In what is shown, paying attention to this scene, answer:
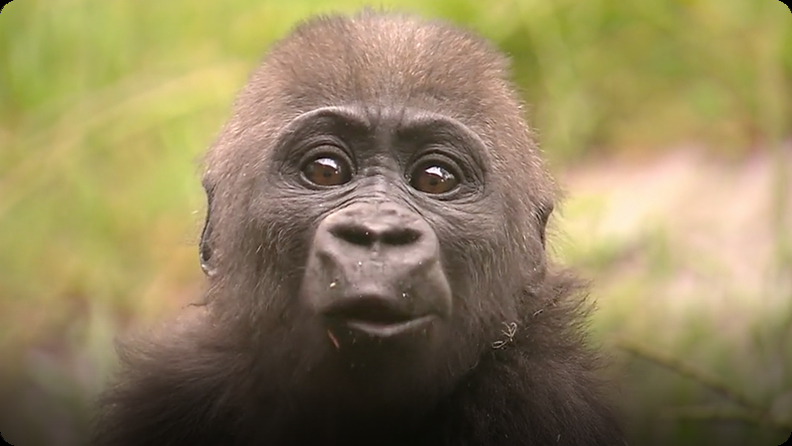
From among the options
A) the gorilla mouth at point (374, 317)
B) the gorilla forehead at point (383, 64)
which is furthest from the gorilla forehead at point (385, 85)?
the gorilla mouth at point (374, 317)

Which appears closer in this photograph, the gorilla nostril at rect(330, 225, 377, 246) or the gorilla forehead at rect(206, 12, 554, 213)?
the gorilla nostril at rect(330, 225, 377, 246)

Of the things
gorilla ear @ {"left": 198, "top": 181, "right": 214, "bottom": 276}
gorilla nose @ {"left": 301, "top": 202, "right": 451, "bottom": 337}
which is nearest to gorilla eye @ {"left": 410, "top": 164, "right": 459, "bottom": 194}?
gorilla nose @ {"left": 301, "top": 202, "right": 451, "bottom": 337}

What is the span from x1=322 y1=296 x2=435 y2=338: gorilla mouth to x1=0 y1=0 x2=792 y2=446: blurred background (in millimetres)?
2426

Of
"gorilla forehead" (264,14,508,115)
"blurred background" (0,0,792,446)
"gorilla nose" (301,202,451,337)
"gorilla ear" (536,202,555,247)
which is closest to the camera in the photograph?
"gorilla nose" (301,202,451,337)

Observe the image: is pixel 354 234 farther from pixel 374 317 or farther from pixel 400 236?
pixel 374 317

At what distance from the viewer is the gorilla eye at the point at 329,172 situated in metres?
3.71

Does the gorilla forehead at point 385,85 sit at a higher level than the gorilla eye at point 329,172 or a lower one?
higher

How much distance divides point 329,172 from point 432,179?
345 mm

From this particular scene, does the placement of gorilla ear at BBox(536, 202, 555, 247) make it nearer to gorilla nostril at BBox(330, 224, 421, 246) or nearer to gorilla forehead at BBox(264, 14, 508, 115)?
gorilla forehead at BBox(264, 14, 508, 115)

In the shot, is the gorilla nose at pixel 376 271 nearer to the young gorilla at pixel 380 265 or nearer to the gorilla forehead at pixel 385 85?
the young gorilla at pixel 380 265

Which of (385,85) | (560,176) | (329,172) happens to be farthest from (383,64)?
(560,176)

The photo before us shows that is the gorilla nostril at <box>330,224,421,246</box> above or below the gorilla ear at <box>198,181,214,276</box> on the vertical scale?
above

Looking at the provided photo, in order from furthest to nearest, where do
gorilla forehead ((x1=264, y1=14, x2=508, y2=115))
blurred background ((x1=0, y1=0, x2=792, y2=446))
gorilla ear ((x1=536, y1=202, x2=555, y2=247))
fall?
blurred background ((x1=0, y1=0, x2=792, y2=446)), gorilla ear ((x1=536, y1=202, x2=555, y2=247)), gorilla forehead ((x1=264, y1=14, x2=508, y2=115))

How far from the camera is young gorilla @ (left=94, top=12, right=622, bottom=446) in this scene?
3369 millimetres
